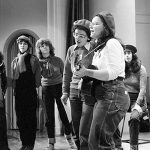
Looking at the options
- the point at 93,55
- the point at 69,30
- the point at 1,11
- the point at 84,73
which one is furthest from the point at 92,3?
the point at 84,73

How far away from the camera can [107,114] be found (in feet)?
6.30

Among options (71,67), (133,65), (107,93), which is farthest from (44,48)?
(107,93)

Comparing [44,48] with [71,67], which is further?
[44,48]

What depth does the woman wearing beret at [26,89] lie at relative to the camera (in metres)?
3.36

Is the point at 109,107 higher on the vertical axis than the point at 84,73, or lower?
lower

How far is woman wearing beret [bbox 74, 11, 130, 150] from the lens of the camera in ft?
6.23

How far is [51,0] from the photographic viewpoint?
550 centimetres

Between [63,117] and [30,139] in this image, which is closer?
[30,139]

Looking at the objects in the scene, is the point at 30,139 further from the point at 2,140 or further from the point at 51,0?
the point at 51,0

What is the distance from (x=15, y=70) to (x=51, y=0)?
96.9 inches

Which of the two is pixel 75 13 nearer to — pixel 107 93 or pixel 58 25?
pixel 58 25

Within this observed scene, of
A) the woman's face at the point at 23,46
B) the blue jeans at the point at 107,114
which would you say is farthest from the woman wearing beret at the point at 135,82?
the blue jeans at the point at 107,114

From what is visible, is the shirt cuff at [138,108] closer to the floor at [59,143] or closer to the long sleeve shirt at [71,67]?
the long sleeve shirt at [71,67]

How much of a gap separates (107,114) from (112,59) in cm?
34
